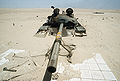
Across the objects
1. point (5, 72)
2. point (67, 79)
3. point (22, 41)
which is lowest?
point (67, 79)

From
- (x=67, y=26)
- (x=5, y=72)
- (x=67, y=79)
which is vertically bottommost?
(x=67, y=79)

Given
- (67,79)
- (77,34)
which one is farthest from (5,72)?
(77,34)

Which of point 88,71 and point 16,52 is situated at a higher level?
point 16,52

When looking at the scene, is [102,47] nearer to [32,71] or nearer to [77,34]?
[77,34]

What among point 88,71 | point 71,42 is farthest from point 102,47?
point 88,71

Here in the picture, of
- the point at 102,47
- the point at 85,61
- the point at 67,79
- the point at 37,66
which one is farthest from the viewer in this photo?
the point at 102,47

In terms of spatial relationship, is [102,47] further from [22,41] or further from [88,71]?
[22,41]

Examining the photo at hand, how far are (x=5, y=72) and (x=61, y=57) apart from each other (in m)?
3.06

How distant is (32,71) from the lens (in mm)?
4621

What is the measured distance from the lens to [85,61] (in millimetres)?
5383

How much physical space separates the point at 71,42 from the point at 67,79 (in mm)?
3817

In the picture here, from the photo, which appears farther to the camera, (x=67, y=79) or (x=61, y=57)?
(x=61, y=57)

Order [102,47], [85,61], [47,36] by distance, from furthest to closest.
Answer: [47,36]
[102,47]
[85,61]

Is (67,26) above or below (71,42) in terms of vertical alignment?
above
